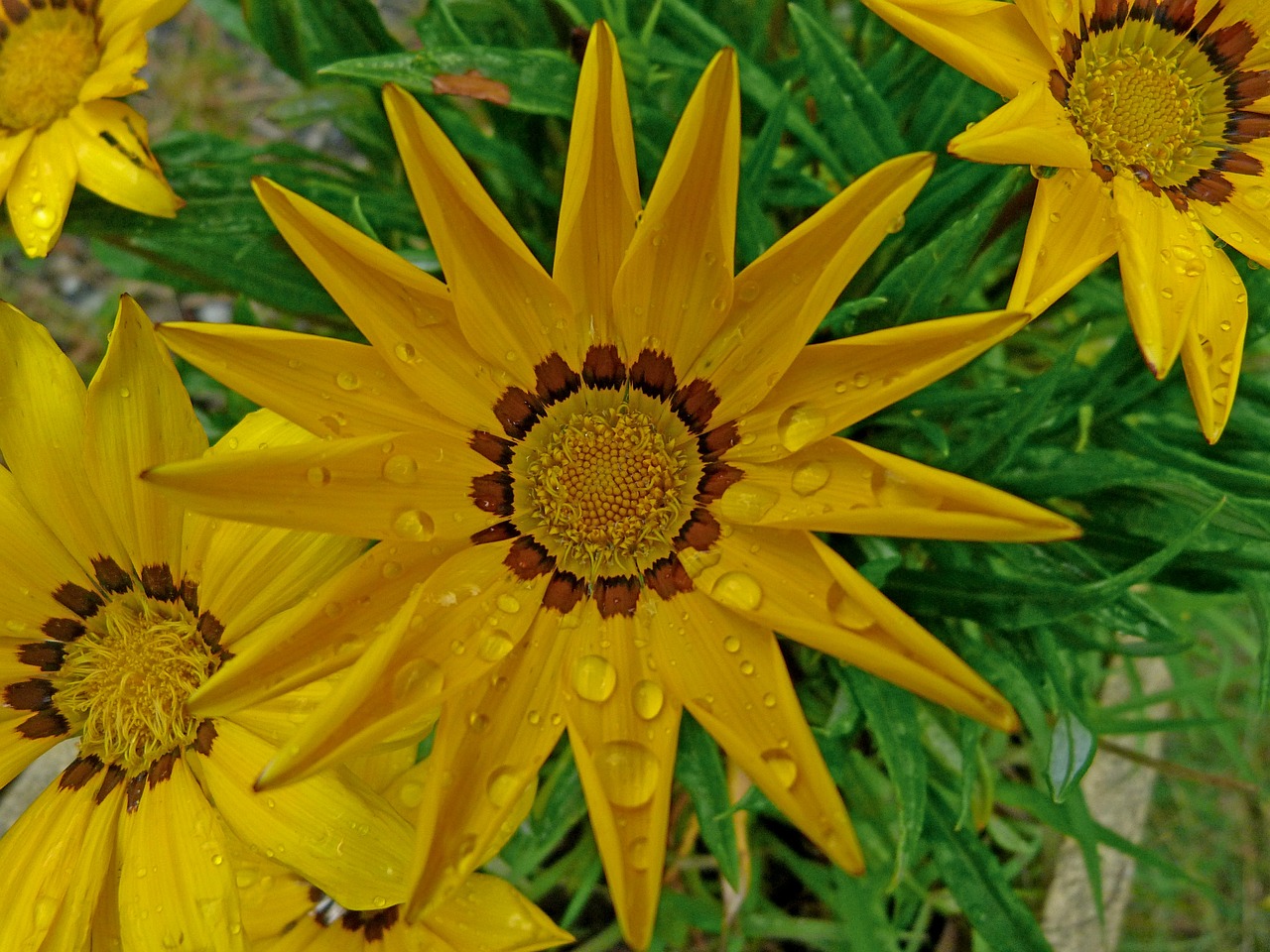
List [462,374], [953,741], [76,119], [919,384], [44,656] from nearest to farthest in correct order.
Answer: [919,384]
[462,374]
[44,656]
[76,119]
[953,741]

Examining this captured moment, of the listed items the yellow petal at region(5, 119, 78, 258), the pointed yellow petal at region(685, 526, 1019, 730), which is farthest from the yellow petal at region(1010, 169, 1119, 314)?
the yellow petal at region(5, 119, 78, 258)

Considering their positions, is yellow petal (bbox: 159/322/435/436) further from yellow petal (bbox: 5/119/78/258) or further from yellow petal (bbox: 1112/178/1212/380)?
yellow petal (bbox: 1112/178/1212/380)

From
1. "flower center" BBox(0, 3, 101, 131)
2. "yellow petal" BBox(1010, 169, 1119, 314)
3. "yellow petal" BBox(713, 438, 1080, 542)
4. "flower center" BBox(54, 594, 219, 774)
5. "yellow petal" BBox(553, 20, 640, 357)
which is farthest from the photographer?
"flower center" BBox(0, 3, 101, 131)

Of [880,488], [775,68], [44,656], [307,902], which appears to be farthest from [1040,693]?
[44,656]

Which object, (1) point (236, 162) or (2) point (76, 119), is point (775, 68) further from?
(2) point (76, 119)

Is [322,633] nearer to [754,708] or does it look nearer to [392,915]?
[754,708]

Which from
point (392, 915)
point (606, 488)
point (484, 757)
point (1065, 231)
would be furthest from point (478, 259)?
point (392, 915)
